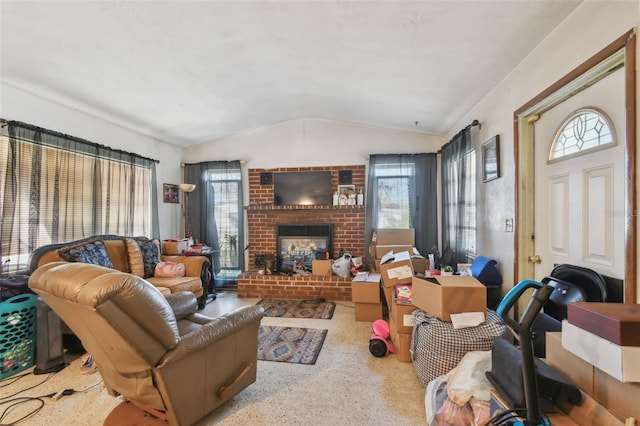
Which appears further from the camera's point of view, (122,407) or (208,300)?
(208,300)

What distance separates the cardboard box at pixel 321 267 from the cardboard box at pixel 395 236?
0.75 meters

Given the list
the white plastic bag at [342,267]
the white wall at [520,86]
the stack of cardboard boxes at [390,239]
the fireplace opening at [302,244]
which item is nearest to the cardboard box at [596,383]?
the white wall at [520,86]

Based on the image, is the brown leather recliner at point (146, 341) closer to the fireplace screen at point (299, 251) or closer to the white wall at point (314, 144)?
the fireplace screen at point (299, 251)

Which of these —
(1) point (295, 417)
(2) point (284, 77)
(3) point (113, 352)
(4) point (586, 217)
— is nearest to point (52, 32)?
(2) point (284, 77)

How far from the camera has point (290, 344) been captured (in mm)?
2479

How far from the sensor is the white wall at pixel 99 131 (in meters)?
2.51

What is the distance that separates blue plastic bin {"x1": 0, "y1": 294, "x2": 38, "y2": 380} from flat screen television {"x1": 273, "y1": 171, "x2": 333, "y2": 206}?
2883 mm

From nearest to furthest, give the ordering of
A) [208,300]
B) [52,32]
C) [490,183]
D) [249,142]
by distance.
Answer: [52,32] < [490,183] < [208,300] < [249,142]

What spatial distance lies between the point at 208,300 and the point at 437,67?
3.85 m

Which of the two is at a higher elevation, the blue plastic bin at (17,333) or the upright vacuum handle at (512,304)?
the upright vacuum handle at (512,304)

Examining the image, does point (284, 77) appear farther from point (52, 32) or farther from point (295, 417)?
point (295, 417)

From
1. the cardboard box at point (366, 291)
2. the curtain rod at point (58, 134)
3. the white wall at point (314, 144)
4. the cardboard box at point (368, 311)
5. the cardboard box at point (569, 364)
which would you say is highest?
the white wall at point (314, 144)

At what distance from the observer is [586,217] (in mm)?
1604

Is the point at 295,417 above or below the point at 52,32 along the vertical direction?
below
